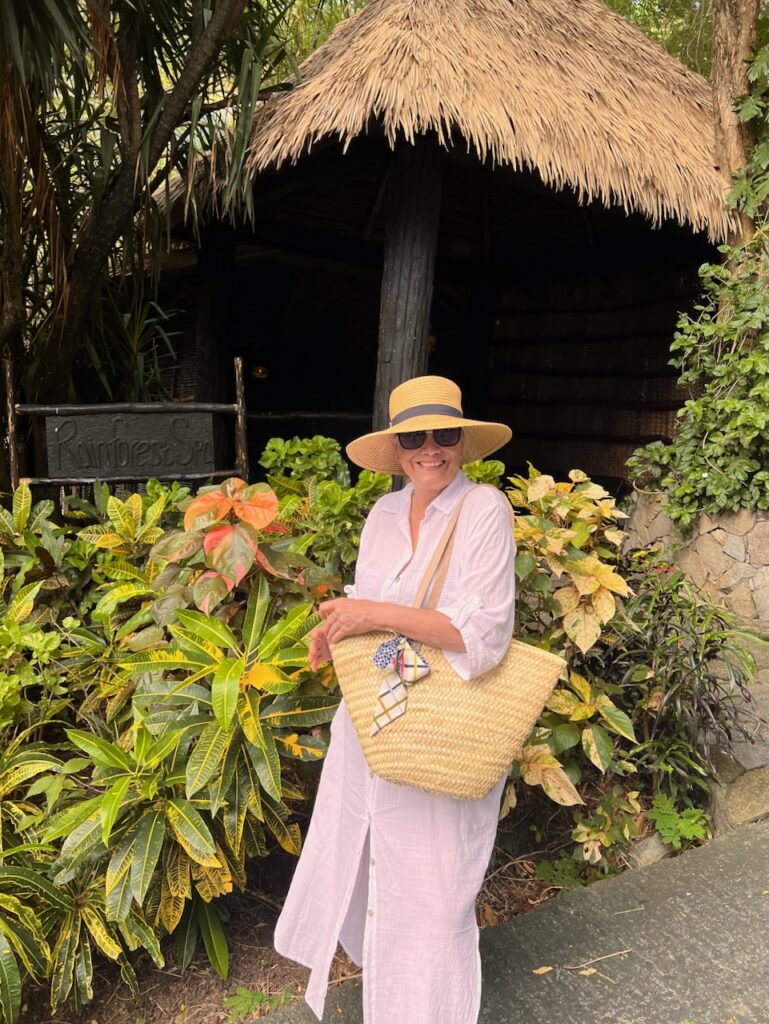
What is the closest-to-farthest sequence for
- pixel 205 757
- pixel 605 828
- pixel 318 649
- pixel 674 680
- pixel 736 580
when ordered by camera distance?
pixel 318 649 → pixel 205 757 → pixel 605 828 → pixel 674 680 → pixel 736 580

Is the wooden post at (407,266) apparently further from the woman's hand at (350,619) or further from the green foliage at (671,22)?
the green foliage at (671,22)

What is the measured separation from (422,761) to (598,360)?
5.64 meters

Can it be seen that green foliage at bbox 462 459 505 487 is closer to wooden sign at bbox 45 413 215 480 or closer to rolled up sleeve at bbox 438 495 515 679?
wooden sign at bbox 45 413 215 480

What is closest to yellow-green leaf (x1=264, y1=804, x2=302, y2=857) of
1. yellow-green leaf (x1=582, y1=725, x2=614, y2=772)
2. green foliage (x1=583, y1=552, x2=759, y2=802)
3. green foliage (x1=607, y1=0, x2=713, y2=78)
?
yellow-green leaf (x1=582, y1=725, x2=614, y2=772)

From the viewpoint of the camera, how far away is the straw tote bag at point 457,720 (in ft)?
4.48

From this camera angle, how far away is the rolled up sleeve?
1.34 meters

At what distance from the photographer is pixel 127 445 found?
2859 millimetres

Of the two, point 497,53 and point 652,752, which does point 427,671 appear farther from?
point 497,53

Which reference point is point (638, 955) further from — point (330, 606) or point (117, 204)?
point (117, 204)

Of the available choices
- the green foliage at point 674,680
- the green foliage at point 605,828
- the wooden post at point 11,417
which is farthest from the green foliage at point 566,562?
the wooden post at point 11,417

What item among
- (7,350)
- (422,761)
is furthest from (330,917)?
(7,350)

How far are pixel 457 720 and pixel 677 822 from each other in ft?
5.33

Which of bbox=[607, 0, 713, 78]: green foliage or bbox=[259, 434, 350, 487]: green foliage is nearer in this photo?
bbox=[259, 434, 350, 487]: green foliage

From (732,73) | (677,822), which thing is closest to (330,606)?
(677,822)
